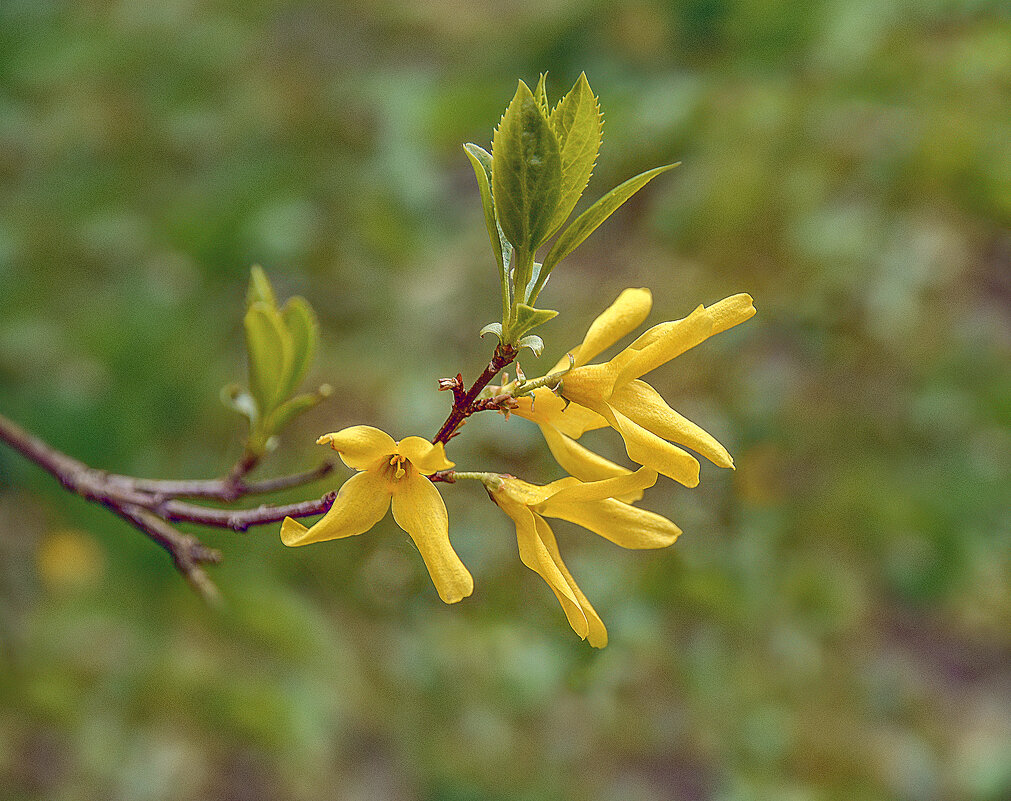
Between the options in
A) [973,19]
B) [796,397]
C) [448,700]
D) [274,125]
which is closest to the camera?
[448,700]

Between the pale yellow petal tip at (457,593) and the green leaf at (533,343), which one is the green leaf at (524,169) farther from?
the pale yellow petal tip at (457,593)

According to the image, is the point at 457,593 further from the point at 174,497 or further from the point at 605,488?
the point at 174,497

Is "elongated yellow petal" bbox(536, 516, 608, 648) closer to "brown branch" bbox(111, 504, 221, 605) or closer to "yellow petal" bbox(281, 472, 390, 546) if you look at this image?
"yellow petal" bbox(281, 472, 390, 546)

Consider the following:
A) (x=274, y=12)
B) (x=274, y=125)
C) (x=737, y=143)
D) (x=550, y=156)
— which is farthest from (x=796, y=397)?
(x=274, y=12)

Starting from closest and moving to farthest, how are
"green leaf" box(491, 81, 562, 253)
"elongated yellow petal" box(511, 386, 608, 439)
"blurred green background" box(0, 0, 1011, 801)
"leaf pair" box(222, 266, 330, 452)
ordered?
"green leaf" box(491, 81, 562, 253) → "elongated yellow petal" box(511, 386, 608, 439) → "leaf pair" box(222, 266, 330, 452) → "blurred green background" box(0, 0, 1011, 801)

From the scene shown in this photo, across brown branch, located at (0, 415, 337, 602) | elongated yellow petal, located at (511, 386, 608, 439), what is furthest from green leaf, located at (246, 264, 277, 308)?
elongated yellow petal, located at (511, 386, 608, 439)

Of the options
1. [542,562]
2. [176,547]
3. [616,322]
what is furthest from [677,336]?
[176,547]

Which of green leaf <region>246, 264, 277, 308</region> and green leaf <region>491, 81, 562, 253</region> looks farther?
green leaf <region>246, 264, 277, 308</region>

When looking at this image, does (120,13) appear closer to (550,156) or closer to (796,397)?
(796,397)
